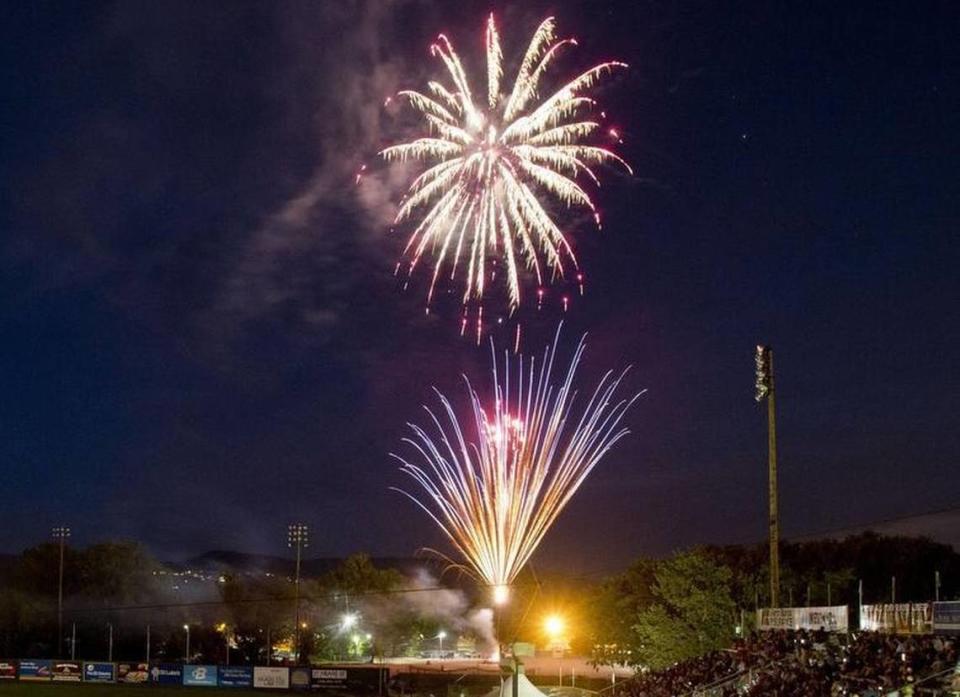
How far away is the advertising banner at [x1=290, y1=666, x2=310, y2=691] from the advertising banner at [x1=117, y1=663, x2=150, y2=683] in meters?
9.73

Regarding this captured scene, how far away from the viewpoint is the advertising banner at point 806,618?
93.0ft

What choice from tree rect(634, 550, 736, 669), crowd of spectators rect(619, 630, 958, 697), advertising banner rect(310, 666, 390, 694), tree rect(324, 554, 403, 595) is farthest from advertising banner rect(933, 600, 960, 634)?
tree rect(324, 554, 403, 595)

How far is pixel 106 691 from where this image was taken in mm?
57500

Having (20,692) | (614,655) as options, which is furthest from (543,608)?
(20,692)

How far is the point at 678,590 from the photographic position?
47.2 meters

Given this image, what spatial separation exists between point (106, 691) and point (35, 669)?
10.6 m

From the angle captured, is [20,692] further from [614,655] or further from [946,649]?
[946,649]

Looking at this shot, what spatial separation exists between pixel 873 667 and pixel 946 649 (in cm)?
178

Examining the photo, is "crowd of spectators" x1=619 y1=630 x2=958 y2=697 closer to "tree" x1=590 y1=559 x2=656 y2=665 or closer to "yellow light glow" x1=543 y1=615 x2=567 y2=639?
"tree" x1=590 y1=559 x2=656 y2=665

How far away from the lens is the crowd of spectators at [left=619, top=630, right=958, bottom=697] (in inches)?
901

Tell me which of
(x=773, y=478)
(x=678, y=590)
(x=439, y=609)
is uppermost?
(x=773, y=478)

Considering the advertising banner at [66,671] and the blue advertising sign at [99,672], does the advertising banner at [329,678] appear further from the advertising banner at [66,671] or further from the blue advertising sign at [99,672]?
the advertising banner at [66,671]

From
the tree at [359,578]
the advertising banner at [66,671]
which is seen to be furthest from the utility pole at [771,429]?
the tree at [359,578]

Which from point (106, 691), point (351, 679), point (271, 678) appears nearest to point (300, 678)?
point (271, 678)
